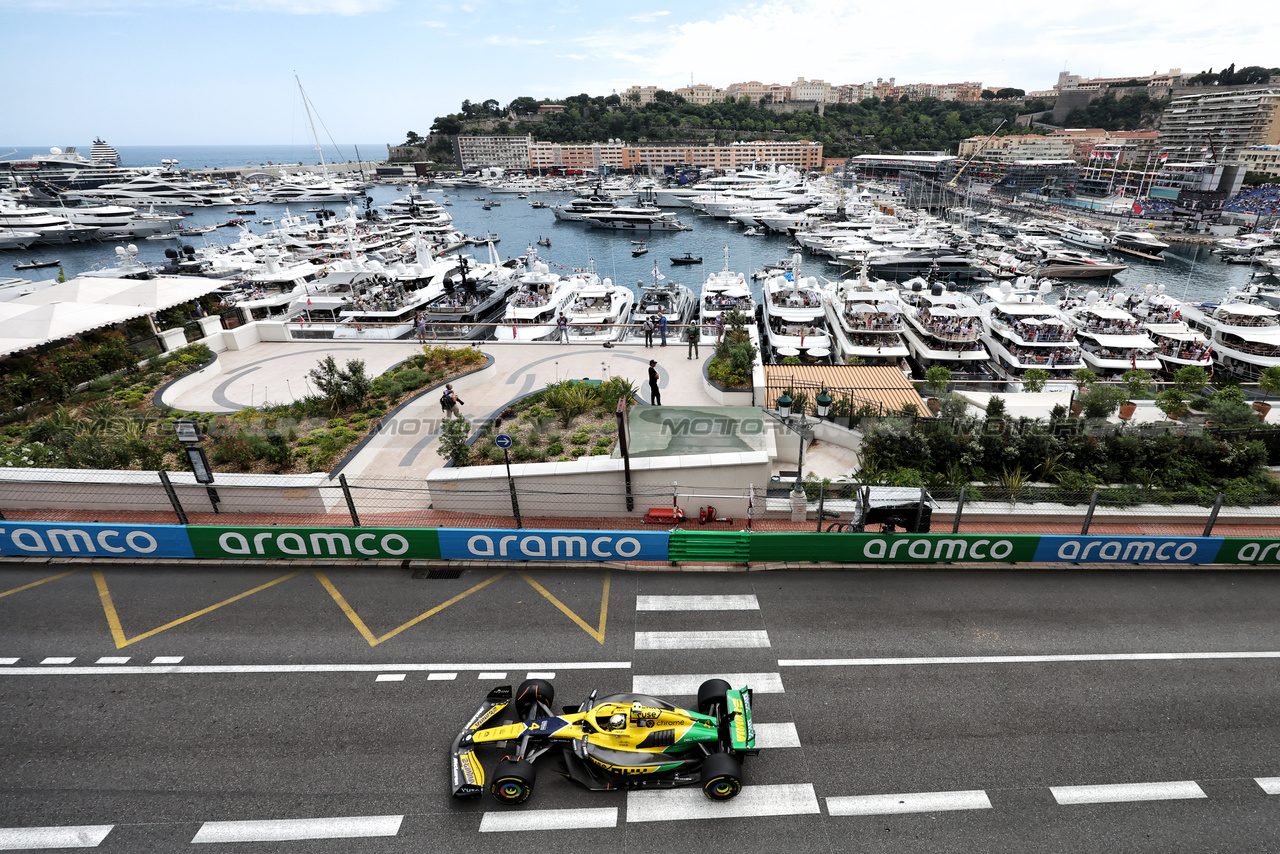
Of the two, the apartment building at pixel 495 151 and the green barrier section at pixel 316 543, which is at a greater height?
the apartment building at pixel 495 151

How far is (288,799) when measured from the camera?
287 inches

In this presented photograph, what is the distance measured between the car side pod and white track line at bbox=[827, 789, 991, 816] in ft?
14.9

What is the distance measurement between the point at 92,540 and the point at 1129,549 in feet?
71.6

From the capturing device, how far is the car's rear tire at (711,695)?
8156 mm

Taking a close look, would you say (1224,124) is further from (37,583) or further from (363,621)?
(37,583)

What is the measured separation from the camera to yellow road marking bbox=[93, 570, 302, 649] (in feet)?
32.7

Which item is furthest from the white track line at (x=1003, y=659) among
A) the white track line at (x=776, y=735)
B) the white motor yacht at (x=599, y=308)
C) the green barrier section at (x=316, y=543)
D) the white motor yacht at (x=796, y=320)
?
the white motor yacht at (x=599, y=308)

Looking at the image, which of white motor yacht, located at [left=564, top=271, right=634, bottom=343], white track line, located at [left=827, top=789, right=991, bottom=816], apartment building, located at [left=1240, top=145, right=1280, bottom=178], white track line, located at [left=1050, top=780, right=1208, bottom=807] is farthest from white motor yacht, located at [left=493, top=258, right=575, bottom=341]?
apartment building, located at [left=1240, top=145, right=1280, bottom=178]

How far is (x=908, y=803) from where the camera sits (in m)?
7.26

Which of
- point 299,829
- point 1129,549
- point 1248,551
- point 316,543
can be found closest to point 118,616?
point 316,543

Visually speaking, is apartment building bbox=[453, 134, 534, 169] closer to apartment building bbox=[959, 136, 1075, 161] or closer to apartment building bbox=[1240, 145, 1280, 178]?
apartment building bbox=[959, 136, 1075, 161]

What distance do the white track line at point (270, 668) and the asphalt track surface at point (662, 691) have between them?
0.15ft

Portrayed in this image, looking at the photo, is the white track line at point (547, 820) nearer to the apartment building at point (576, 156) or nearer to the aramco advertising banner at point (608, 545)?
the aramco advertising banner at point (608, 545)

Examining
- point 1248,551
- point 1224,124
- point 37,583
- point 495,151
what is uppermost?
point 495,151
